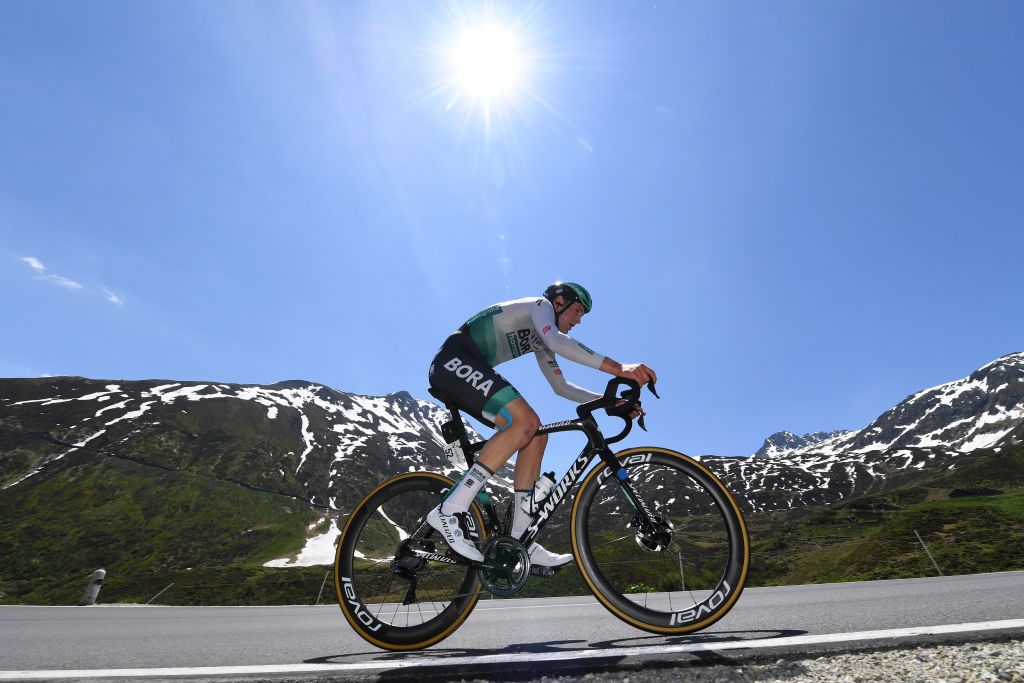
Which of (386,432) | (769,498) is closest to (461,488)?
(769,498)

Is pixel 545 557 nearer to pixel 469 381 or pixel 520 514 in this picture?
pixel 520 514

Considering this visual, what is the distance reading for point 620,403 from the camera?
3781 mm

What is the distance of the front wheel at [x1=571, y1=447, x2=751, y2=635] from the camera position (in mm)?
3303

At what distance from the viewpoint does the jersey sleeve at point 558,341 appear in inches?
146

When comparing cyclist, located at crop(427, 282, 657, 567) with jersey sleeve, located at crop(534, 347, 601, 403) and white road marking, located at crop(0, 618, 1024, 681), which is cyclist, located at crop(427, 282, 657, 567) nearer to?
jersey sleeve, located at crop(534, 347, 601, 403)

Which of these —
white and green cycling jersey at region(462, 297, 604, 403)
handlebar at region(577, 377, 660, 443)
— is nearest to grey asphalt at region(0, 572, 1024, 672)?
handlebar at region(577, 377, 660, 443)

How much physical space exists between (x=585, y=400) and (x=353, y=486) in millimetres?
128229

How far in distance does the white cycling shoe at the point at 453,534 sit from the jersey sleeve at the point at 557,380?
1458 millimetres

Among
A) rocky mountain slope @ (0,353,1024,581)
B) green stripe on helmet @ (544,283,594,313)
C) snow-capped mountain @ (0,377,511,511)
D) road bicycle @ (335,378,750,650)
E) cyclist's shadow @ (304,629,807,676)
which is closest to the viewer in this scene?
cyclist's shadow @ (304,629,807,676)

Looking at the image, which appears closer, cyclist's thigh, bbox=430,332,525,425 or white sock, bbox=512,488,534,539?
white sock, bbox=512,488,534,539

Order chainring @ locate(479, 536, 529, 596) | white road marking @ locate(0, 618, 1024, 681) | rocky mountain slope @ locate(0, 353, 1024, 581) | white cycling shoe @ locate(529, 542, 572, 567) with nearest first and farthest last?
white road marking @ locate(0, 618, 1024, 681) < chainring @ locate(479, 536, 529, 596) < white cycling shoe @ locate(529, 542, 572, 567) < rocky mountain slope @ locate(0, 353, 1024, 581)

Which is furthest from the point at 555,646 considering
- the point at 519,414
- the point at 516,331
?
the point at 516,331

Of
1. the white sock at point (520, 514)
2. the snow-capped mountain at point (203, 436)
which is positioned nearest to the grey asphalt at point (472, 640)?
the white sock at point (520, 514)

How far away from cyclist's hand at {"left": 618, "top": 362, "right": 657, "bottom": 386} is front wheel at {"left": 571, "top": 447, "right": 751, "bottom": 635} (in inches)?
19.5
